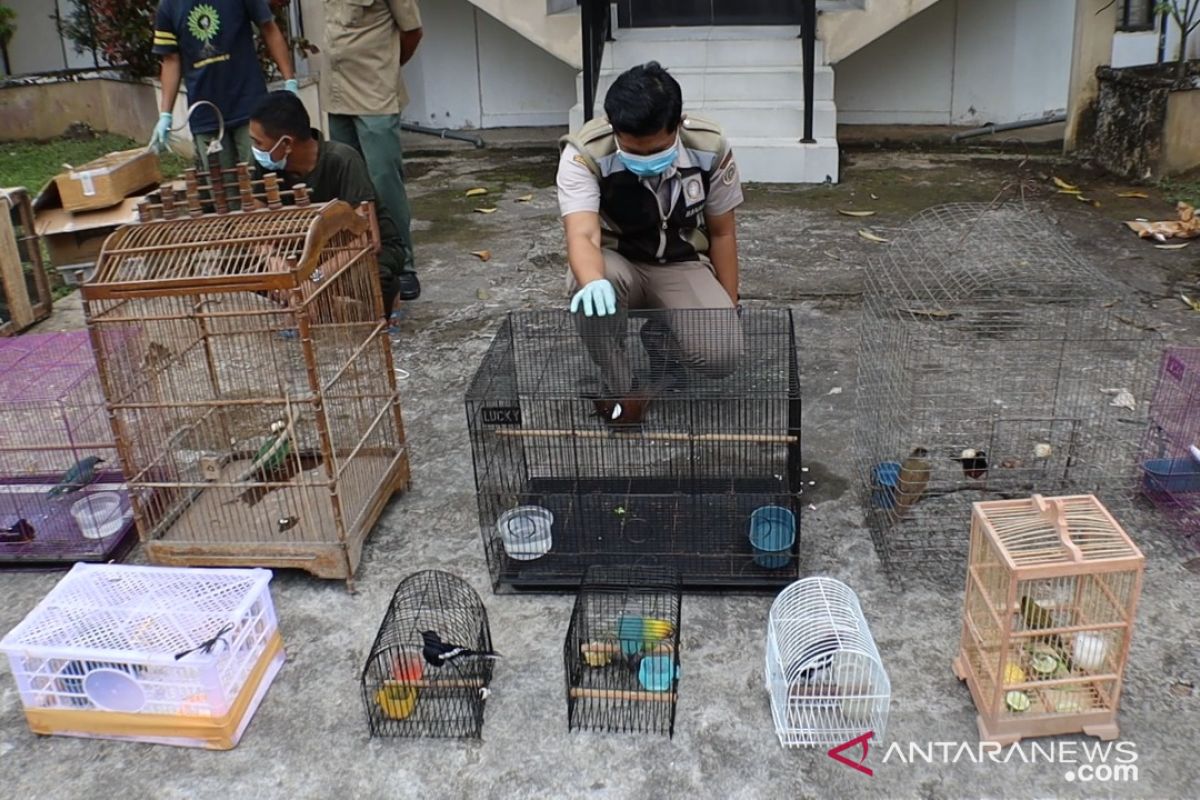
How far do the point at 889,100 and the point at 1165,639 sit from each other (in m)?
6.93

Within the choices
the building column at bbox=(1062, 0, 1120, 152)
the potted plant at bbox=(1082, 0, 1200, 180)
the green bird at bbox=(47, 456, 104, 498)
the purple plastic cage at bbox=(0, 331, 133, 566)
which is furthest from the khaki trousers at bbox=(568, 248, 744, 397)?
the building column at bbox=(1062, 0, 1120, 152)

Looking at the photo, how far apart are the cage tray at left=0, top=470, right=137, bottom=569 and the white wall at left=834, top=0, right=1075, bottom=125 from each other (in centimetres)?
710

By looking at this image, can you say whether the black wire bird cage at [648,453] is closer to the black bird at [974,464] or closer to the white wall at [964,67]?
the black bird at [974,464]

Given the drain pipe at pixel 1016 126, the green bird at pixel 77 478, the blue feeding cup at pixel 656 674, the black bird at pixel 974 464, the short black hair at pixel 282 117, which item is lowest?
the blue feeding cup at pixel 656 674

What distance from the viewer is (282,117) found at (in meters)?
4.09

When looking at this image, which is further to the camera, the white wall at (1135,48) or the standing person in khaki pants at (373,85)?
the white wall at (1135,48)

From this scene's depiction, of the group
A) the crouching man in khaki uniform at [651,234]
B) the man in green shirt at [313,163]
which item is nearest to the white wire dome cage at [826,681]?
the crouching man in khaki uniform at [651,234]

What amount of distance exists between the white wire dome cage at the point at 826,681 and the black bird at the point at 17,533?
2.30 metres

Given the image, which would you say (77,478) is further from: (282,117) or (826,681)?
(826,681)

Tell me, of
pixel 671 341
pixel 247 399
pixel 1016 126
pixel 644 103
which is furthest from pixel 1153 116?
pixel 247 399

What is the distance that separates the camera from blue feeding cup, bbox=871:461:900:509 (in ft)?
10.3

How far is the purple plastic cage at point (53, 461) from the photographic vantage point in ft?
10.5

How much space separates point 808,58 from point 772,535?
16.2 ft

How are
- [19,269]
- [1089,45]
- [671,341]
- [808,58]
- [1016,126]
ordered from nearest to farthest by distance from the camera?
[671,341] → [19,269] → [808,58] → [1089,45] → [1016,126]
